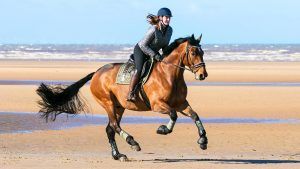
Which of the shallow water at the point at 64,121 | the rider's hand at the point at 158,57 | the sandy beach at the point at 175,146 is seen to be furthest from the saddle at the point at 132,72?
the shallow water at the point at 64,121

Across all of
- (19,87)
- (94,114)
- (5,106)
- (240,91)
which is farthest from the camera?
(19,87)

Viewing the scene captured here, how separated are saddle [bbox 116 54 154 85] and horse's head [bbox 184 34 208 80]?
2.47ft

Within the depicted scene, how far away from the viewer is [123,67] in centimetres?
1492

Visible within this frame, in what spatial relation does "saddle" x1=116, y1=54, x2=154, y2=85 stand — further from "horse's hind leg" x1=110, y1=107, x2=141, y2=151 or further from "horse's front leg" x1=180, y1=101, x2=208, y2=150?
"horse's front leg" x1=180, y1=101, x2=208, y2=150

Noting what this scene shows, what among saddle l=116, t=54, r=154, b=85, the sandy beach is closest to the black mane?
saddle l=116, t=54, r=154, b=85

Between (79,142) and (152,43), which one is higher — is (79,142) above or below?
below

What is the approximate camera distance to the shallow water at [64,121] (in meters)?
20.8

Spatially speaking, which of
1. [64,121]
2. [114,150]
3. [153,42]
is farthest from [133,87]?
[64,121]

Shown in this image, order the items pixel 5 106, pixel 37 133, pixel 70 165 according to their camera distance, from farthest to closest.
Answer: pixel 5 106, pixel 37 133, pixel 70 165

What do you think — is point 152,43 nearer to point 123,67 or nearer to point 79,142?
point 123,67

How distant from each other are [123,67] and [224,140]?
13.4ft

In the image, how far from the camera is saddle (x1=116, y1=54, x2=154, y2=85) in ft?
46.6

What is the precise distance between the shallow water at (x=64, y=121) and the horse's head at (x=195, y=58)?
7.36m

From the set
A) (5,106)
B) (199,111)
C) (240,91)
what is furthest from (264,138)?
(240,91)
